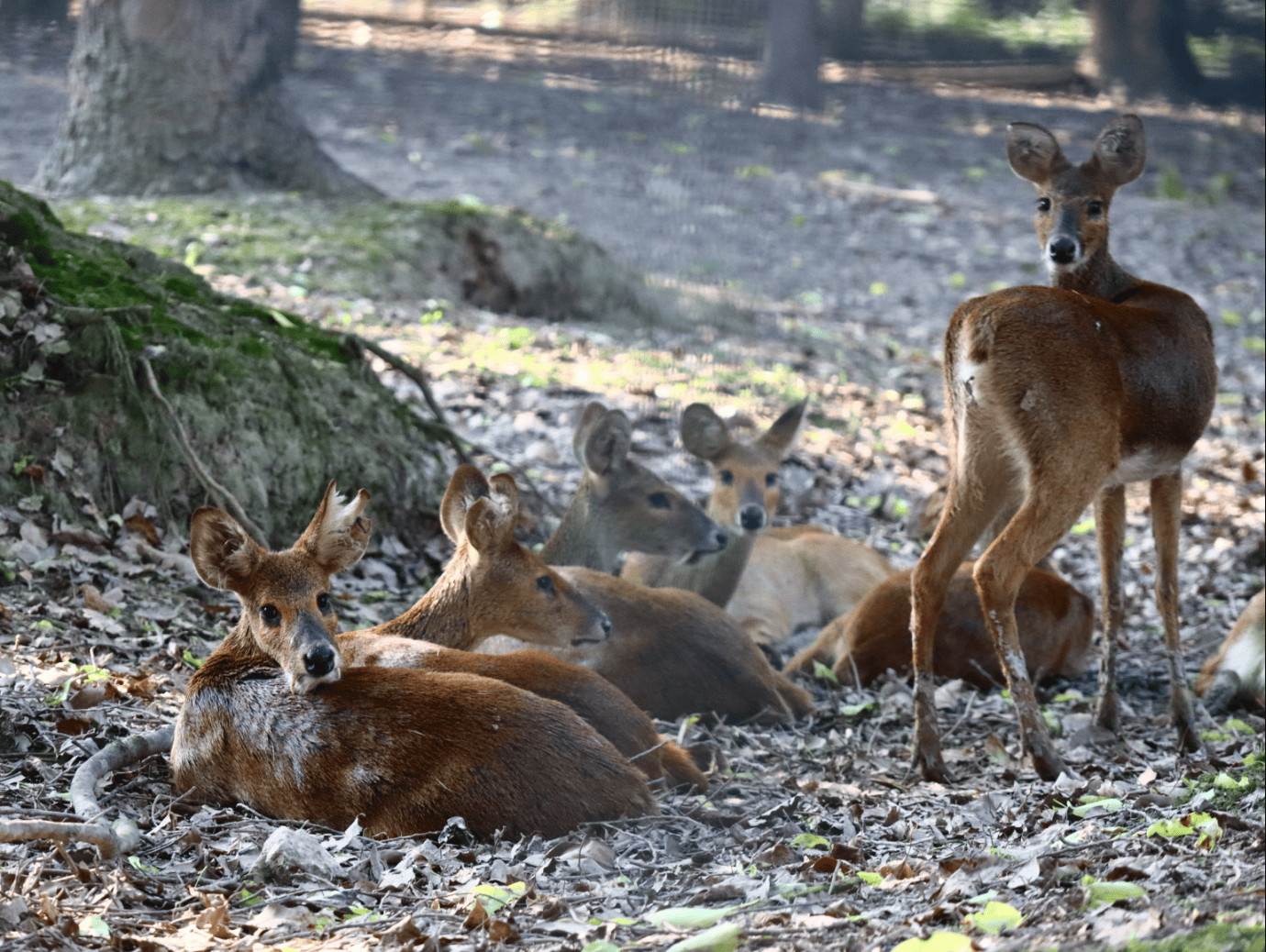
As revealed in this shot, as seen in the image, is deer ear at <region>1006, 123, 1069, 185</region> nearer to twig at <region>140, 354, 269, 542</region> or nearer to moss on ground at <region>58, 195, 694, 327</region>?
twig at <region>140, 354, 269, 542</region>

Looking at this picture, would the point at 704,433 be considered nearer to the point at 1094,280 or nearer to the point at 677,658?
the point at 677,658

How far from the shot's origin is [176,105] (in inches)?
455

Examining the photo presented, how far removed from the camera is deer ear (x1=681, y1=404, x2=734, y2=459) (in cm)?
682

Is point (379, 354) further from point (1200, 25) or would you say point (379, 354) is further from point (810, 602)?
point (1200, 25)

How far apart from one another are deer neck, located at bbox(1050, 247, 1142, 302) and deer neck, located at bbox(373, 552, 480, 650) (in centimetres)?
253

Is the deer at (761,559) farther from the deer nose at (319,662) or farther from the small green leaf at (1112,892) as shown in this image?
the small green leaf at (1112,892)

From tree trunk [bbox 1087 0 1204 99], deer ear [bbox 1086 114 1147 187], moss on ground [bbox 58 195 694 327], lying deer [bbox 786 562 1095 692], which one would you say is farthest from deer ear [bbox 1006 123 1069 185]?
moss on ground [bbox 58 195 694 327]

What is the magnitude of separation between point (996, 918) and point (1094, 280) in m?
3.00

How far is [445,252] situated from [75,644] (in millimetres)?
6520

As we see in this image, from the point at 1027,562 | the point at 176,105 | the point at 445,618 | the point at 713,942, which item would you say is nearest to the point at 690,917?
the point at 713,942

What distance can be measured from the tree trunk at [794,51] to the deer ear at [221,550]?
7.34 meters

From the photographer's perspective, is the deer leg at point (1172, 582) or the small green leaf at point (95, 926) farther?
the deer leg at point (1172, 582)

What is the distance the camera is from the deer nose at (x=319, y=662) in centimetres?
385

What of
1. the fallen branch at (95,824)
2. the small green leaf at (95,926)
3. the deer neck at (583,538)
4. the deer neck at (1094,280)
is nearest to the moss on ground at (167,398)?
the deer neck at (583,538)
